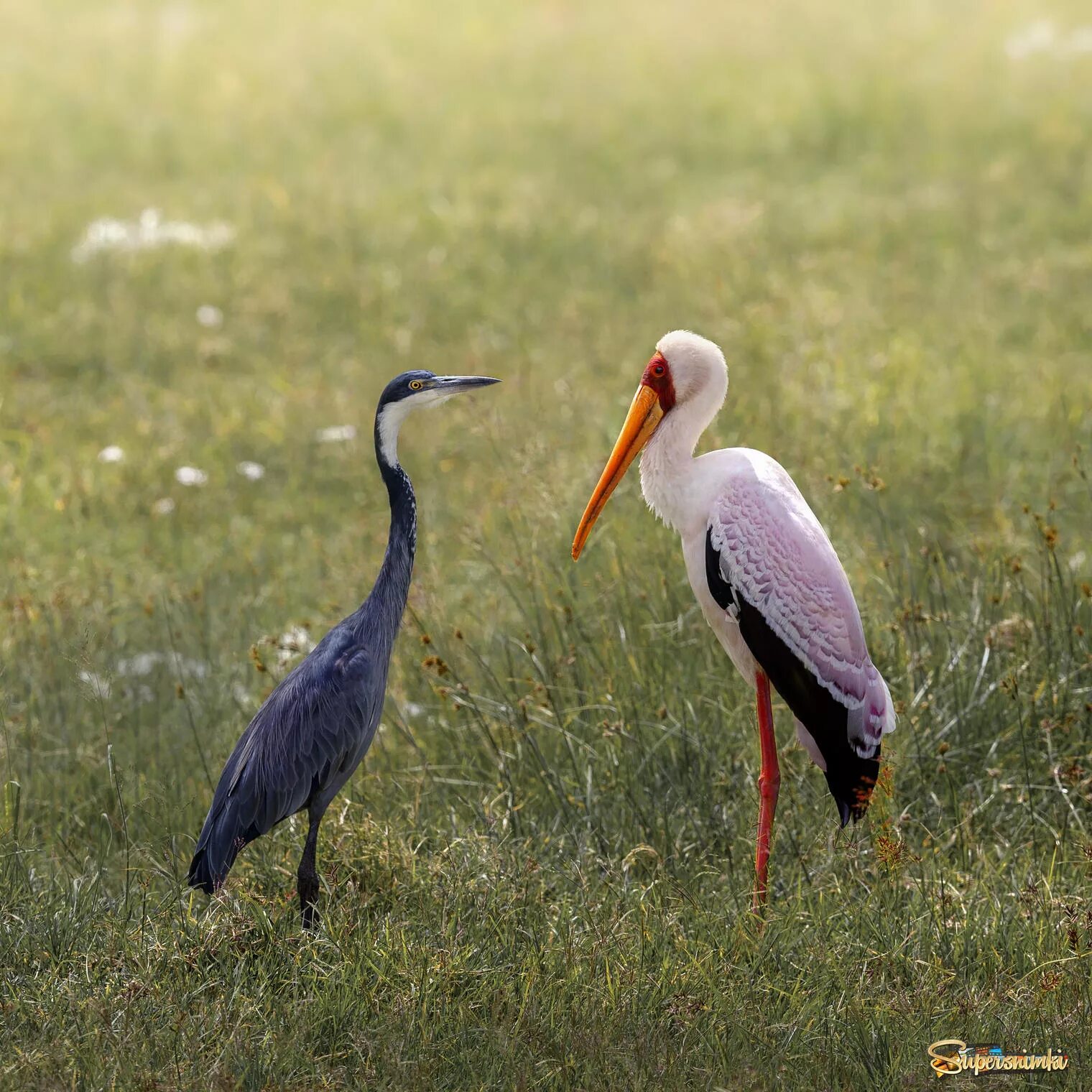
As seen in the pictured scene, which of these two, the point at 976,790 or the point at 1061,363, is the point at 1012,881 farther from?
the point at 1061,363

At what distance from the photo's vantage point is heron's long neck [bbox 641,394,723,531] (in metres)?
4.12

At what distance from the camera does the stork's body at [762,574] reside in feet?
12.9

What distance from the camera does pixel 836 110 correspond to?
12.9 metres

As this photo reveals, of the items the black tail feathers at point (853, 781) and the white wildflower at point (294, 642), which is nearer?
the black tail feathers at point (853, 781)

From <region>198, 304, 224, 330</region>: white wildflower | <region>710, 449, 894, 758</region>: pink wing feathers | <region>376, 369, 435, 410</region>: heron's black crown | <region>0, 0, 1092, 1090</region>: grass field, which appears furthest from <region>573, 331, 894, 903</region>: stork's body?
<region>198, 304, 224, 330</region>: white wildflower

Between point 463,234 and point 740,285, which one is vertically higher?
point 740,285

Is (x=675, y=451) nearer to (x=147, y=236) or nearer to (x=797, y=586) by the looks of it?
(x=797, y=586)

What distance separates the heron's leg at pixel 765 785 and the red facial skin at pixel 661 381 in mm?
746

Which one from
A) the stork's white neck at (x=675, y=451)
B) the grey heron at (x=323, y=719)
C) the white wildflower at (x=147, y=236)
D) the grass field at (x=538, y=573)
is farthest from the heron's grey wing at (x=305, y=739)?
the white wildflower at (x=147, y=236)

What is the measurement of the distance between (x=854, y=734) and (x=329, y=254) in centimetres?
733

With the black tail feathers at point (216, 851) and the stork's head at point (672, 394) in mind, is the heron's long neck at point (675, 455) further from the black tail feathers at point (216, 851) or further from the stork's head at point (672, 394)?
the black tail feathers at point (216, 851)

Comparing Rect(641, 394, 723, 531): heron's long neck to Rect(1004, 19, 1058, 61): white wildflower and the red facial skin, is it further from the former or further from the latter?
Rect(1004, 19, 1058, 61): white wildflower

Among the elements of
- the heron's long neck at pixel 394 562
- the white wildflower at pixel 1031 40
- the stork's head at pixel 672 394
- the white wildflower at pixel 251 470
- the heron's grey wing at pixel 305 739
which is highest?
the stork's head at pixel 672 394

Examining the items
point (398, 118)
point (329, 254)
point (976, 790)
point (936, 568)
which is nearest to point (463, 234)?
point (329, 254)
